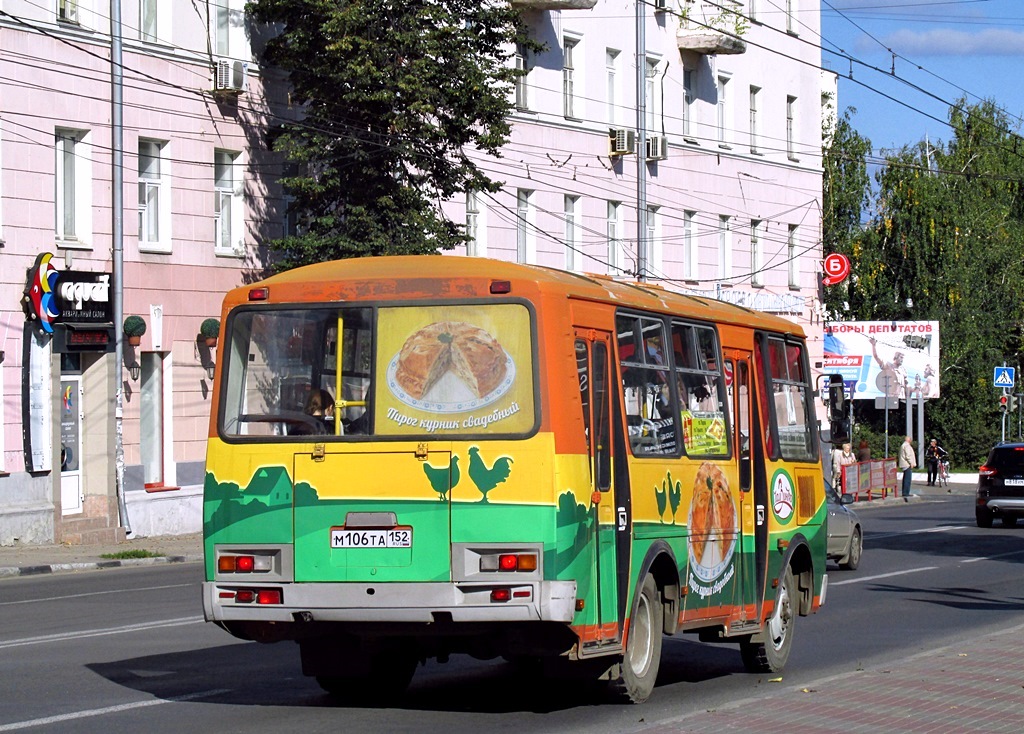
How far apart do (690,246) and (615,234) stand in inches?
152

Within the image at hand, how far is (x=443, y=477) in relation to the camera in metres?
10.2

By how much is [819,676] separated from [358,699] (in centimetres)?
374

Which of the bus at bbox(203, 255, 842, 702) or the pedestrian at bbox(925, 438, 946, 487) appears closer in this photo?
the bus at bbox(203, 255, 842, 702)

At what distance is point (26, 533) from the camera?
2828 centimetres

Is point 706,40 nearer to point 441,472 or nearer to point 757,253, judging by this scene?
point 757,253

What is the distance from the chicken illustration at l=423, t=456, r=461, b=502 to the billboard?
54070 millimetres

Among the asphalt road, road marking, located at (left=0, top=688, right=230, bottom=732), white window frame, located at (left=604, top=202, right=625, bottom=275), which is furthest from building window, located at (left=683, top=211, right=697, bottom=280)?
road marking, located at (left=0, top=688, right=230, bottom=732)

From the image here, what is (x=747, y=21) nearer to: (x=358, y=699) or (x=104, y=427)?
(x=104, y=427)

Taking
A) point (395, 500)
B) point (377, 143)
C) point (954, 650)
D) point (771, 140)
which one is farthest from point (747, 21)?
point (395, 500)

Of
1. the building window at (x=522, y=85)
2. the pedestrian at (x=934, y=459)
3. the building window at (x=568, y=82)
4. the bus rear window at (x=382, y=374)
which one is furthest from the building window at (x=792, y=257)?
the bus rear window at (x=382, y=374)

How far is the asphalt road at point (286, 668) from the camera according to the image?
10.6m

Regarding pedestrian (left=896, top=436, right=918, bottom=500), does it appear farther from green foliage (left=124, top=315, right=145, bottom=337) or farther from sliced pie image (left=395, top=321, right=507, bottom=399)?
sliced pie image (left=395, top=321, right=507, bottom=399)

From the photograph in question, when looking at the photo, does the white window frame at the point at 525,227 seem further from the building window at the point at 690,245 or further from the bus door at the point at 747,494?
the bus door at the point at 747,494

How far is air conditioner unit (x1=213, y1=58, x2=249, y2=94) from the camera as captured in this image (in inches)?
1265
